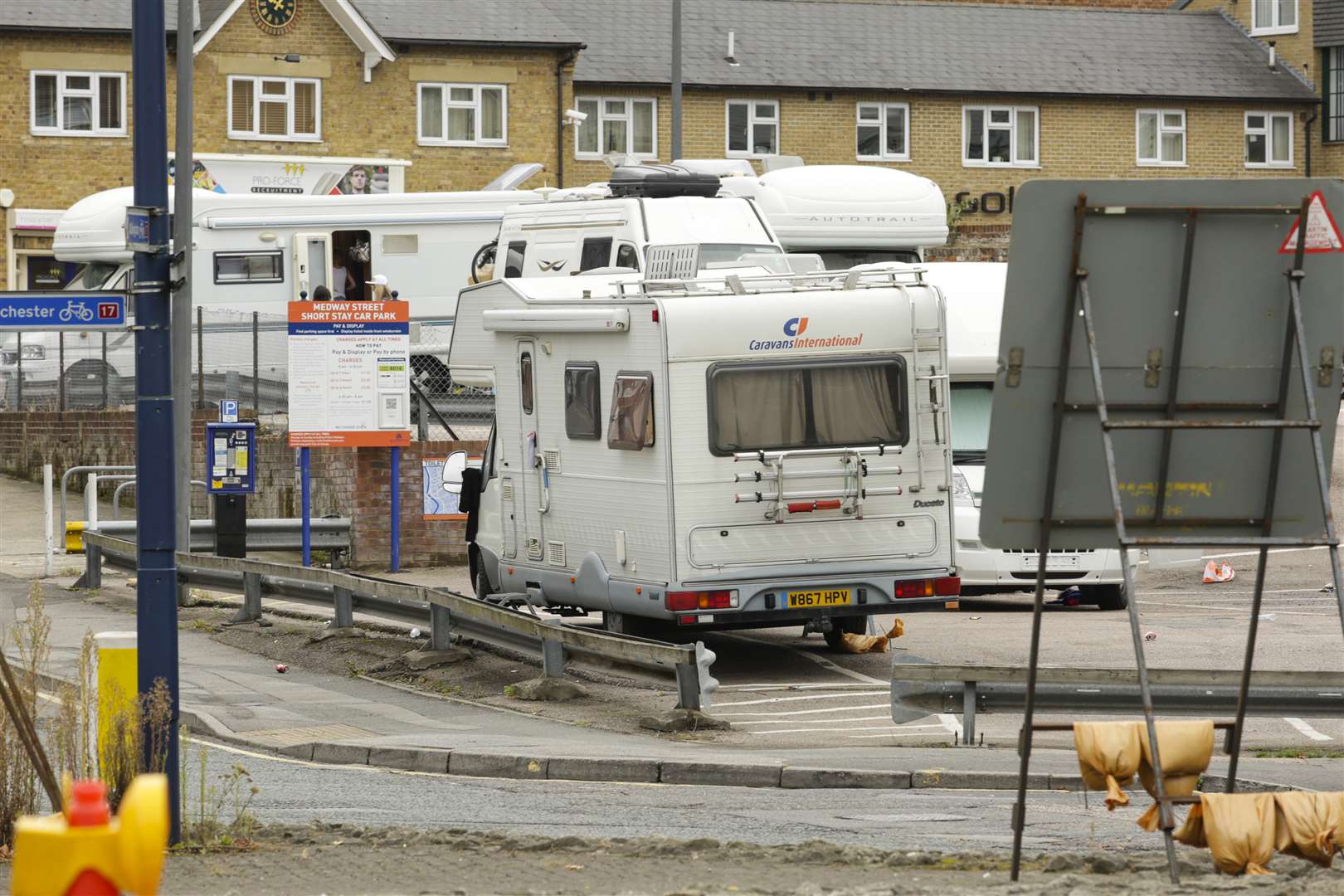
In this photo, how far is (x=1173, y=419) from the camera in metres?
7.00

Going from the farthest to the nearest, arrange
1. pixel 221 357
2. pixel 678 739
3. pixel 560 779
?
pixel 221 357 < pixel 678 739 < pixel 560 779

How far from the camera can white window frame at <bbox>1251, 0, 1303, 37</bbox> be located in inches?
2083

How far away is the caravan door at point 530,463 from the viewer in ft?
51.1

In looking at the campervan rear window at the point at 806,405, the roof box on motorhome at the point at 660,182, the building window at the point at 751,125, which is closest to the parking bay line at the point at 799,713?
the campervan rear window at the point at 806,405

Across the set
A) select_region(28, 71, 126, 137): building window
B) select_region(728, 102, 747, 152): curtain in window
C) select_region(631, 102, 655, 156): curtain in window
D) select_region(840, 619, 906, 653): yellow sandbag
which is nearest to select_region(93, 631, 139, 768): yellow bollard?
select_region(840, 619, 906, 653): yellow sandbag

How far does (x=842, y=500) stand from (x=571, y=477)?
87.0 inches

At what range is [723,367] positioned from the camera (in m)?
14.1

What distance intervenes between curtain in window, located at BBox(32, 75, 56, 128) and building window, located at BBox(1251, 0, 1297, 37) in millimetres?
31569

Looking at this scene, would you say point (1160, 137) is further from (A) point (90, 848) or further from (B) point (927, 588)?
(A) point (90, 848)

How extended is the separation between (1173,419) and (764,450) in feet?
23.7

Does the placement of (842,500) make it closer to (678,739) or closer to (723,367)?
(723,367)

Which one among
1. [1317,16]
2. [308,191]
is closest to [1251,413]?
[308,191]

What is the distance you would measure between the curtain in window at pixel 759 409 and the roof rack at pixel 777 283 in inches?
24.8

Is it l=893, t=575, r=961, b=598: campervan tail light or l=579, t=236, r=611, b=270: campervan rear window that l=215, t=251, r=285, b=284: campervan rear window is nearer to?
l=579, t=236, r=611, b=270: campervan rear window
